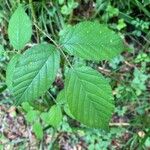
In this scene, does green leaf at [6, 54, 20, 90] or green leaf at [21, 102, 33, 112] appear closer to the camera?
green leaf at [6, 54, 20, 90]

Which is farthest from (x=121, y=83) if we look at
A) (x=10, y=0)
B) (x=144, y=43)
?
(x=10, y=0)

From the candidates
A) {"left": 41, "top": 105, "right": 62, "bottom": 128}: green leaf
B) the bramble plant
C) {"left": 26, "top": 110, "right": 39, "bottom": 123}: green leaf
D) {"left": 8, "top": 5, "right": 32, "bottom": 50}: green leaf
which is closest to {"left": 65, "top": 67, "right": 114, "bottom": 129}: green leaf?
the bramble plant

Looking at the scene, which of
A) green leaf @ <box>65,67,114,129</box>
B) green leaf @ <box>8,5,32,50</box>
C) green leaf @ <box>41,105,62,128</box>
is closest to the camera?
green leaf @ <box>65,67,114,129</box>

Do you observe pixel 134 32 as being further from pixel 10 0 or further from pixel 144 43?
pixel 10 0

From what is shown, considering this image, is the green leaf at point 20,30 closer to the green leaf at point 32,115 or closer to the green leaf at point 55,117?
the green leaf at point 55,117

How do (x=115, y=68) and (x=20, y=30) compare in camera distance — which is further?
(x=115, y=68)

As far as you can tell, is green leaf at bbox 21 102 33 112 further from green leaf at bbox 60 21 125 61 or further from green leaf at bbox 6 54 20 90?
green leaf at bbox 60 21 125 61

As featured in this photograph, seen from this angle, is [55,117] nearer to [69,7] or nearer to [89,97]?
[89,97]

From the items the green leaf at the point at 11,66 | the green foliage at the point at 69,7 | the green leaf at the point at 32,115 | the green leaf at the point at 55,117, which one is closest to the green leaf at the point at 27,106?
the green leaf at the point at 32,115

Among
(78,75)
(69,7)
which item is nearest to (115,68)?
(69,7)
